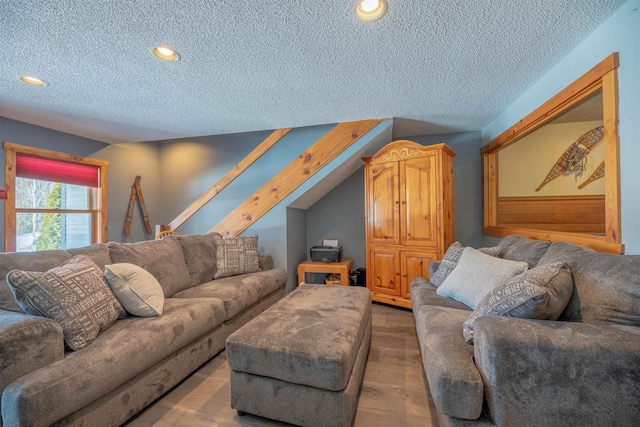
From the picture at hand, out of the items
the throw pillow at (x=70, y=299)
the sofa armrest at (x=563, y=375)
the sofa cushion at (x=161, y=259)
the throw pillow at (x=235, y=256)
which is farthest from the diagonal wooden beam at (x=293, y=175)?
the sofa armrest at (x=563, y=375)

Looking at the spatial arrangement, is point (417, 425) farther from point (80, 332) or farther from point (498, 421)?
point (80, 332)

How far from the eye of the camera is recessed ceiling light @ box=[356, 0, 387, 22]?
1.29 metres

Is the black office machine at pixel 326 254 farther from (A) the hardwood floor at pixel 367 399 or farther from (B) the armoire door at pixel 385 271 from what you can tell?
(A) the hardwood floor at pixel 367 399

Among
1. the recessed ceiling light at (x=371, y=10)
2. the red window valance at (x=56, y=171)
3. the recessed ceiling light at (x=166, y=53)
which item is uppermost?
the recessed ceiling light at (x=166, y=53)

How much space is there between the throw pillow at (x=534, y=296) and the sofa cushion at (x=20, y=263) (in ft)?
7.81

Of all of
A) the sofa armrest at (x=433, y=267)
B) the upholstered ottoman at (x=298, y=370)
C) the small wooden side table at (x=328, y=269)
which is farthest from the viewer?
the small wooden side table at (x=328, y=269)

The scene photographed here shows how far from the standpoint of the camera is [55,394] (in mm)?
1019

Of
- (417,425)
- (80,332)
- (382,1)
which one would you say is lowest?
(417,425)

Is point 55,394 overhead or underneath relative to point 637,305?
underneath

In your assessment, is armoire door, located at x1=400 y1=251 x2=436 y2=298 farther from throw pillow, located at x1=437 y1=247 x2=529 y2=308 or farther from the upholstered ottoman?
the upholstered ottoman

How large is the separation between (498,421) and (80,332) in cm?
192

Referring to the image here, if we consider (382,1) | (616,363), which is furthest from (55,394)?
(382,1)

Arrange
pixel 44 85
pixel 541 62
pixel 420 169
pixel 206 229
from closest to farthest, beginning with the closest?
pixel 541 62 → pixel 44 85 → pixel 420 169 → pixel 206 229

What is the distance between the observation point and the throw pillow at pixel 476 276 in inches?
62.4
